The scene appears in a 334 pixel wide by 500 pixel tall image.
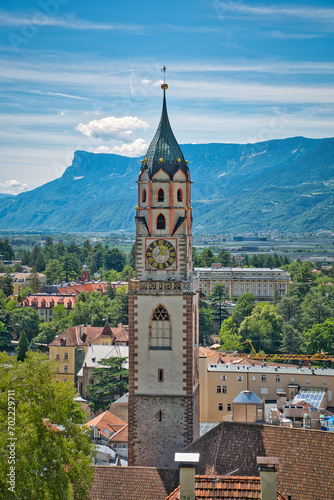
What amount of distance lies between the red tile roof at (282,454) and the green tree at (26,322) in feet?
266

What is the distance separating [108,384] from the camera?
6450 centimetres

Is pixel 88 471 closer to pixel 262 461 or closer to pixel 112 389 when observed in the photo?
pixel 262 461

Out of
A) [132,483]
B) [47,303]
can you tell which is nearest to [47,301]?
[47,303]

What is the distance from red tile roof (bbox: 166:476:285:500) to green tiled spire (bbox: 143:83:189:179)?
14.7 metres

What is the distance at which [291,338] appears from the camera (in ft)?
291

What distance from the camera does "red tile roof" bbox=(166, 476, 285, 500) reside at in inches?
789

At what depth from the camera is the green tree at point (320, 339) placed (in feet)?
277

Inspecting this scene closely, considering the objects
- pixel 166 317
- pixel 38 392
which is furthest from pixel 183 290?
pixel 38 392

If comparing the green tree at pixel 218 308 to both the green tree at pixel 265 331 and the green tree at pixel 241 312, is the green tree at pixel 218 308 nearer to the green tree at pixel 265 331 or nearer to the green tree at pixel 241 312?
the green tree at pixel 241 312

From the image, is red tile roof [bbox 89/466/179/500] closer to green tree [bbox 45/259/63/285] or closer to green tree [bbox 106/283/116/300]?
green tree [bbox 106/283/116/300]

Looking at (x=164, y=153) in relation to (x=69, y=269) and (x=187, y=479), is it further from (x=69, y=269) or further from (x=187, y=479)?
(x=69, y=269)

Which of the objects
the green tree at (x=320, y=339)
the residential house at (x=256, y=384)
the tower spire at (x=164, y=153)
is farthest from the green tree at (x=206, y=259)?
the tower spire at (x=164, y=153)

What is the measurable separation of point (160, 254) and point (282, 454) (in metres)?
10.2

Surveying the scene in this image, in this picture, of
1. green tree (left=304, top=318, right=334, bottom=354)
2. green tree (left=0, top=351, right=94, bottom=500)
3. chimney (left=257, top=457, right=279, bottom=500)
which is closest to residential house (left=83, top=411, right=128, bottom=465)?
green tree (left=0, top=351, right=94, bottom=500)
